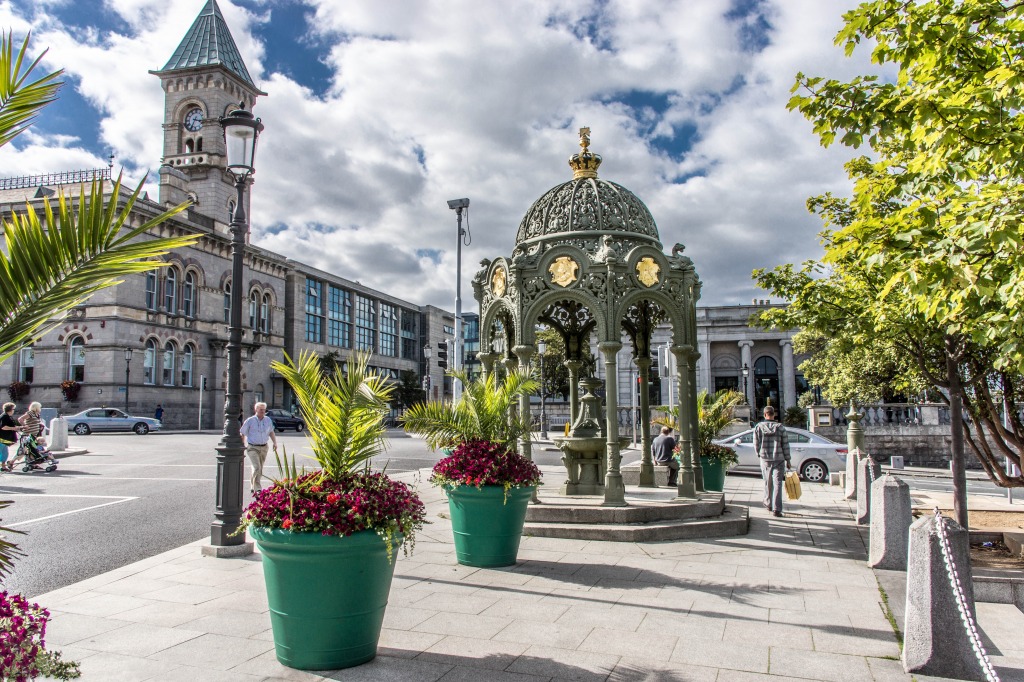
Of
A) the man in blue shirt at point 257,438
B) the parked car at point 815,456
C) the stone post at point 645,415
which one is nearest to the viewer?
the man in blue shirt at point 257,438

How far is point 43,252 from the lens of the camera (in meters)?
2.88

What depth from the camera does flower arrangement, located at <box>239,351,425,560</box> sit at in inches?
184

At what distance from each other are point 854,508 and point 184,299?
147 feet

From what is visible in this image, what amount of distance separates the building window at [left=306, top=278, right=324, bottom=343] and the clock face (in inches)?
603

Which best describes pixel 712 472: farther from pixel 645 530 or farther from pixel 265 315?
pixel 265 315

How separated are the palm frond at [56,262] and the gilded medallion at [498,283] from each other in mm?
8208

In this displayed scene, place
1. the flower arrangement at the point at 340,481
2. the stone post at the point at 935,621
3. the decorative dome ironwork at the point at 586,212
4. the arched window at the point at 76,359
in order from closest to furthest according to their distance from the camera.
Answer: the stone post at the point at 935,621 → the flower arrangement at the point at 340,481 → the decorative dome ironwork at the point at 586,212 → the arched window at the point at 76,359

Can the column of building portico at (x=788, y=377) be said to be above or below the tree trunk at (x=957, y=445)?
above

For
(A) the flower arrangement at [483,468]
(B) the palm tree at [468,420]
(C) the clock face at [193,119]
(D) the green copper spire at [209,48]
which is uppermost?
(D) the green copper spire at [209,48]

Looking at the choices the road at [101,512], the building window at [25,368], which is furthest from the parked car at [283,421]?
the road at [101,512]

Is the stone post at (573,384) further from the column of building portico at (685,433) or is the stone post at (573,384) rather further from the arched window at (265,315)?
the arched window at (265,315)

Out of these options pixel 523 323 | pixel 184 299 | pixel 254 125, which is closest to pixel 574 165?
pixel 523 323

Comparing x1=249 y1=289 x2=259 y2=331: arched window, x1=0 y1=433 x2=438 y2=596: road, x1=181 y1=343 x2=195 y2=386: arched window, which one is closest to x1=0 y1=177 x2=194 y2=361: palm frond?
x1=0 y1=433 x2=438 y2=596: road

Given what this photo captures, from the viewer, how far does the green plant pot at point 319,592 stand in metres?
4.64
